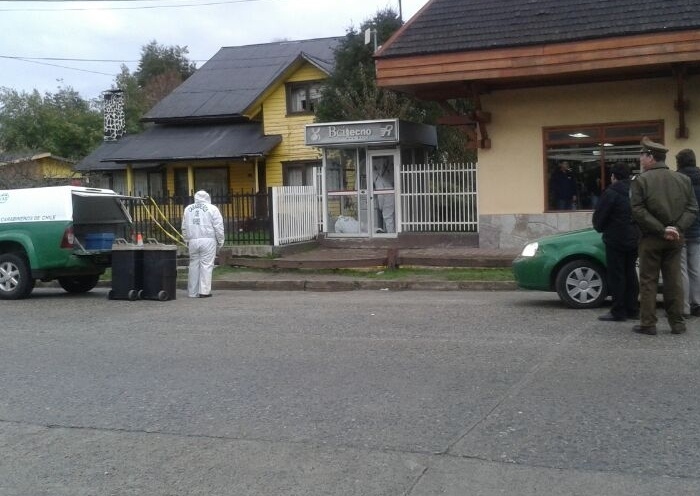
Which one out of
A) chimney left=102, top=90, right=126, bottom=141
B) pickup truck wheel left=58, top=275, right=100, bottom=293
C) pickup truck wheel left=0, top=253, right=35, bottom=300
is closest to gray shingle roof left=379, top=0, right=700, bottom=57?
pickup truck wheel left=58, top=275, right=100, bottom=293

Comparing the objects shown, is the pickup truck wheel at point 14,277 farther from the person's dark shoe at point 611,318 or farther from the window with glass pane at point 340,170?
the person's dark shoe at point 611,318

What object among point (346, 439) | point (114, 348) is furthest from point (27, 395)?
point (346, 439)

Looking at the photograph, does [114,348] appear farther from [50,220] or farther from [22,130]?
[22,130]

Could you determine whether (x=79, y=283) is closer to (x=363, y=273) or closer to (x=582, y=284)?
(x=363, y=273)

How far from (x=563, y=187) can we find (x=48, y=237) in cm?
996

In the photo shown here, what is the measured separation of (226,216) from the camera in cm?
1939

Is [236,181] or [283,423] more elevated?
[236,181]

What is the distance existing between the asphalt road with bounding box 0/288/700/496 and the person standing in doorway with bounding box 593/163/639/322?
0.44m

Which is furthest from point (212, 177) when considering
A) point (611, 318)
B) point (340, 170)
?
point (611, 318)

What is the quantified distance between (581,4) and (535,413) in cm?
1217

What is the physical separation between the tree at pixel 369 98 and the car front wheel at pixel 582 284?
12.7 meters

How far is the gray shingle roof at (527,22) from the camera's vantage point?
15.2 meters

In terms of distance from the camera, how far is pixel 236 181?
1176 inches

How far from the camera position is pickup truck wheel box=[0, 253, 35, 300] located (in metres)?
13.7
